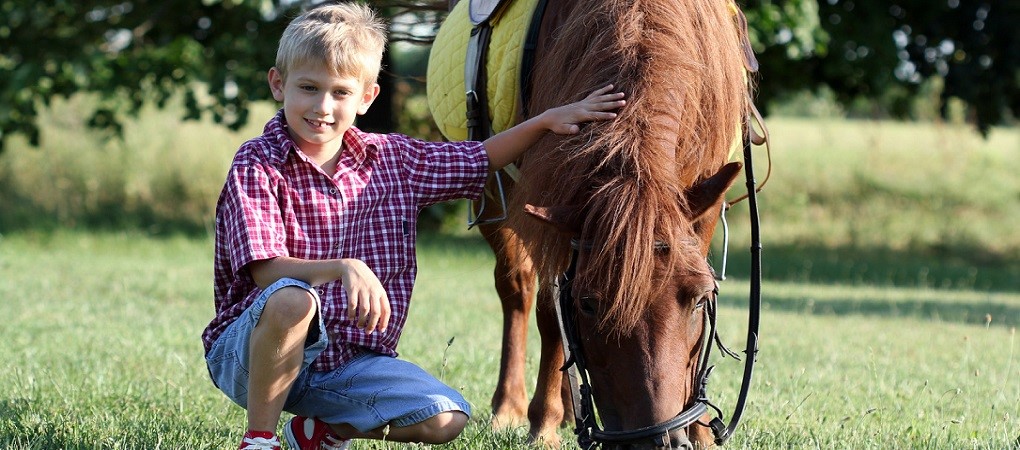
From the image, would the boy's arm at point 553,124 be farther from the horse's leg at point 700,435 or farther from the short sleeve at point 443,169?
the horse's leg at point 700,435

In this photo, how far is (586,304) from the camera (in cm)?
231

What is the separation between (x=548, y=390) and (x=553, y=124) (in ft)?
3.96

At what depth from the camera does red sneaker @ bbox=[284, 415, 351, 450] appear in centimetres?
265

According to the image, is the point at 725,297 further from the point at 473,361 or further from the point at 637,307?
the point at 637,307

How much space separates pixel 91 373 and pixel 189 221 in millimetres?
8867

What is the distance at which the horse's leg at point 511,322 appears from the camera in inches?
148

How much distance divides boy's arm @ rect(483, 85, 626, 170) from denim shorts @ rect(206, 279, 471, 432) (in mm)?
622

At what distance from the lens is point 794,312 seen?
7.24 m

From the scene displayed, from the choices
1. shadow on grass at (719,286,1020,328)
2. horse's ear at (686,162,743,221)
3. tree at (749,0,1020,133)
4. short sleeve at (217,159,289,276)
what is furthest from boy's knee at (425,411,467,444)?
tree at (749,0,1020,133)

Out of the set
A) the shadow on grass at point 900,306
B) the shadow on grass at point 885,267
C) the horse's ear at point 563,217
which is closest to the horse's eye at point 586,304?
the horse's ear at point 563,217

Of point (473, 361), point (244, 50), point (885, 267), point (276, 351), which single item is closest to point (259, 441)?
point (276, 351)

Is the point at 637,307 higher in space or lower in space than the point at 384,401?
higher

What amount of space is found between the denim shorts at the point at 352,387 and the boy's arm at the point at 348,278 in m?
0.11

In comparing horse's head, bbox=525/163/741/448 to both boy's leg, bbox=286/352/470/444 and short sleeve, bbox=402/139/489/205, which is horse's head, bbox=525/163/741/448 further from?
short sleeve, bbox=402/139/489/205
